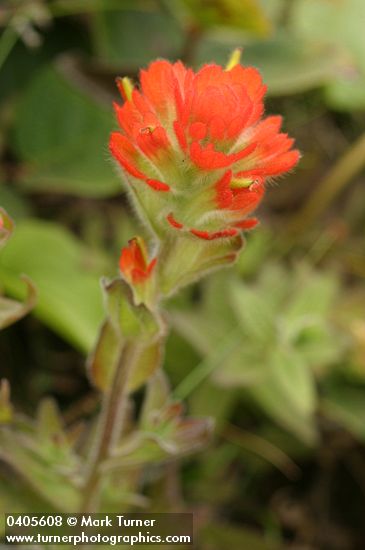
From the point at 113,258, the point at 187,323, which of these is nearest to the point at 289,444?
the point at 187,323

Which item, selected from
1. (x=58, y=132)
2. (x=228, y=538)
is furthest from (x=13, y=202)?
(x=228, y=538)

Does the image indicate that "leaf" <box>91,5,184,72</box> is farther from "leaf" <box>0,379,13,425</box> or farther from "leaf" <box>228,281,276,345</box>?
"leaf" <box>0,379,13,425</box>

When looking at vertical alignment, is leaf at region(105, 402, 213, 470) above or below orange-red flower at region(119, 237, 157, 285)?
below

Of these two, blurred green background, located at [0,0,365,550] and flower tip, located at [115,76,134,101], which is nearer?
flower tip, located at [115,76,134,101]

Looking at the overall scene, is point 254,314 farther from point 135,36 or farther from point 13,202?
point 135,36

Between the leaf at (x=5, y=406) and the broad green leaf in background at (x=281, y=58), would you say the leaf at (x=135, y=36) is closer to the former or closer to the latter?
the broad green leaf in background at (x=281, y=58)

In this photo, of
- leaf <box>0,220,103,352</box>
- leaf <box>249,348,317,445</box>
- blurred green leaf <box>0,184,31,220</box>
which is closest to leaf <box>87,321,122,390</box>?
leaf <box>0,220,103,352</box>
